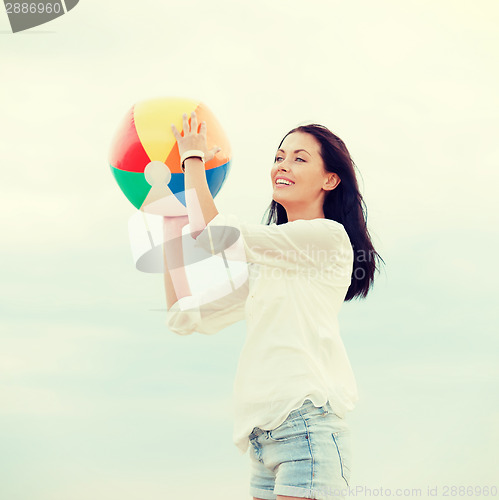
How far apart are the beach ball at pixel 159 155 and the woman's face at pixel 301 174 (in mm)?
280

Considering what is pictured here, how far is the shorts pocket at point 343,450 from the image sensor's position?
7.26 ft

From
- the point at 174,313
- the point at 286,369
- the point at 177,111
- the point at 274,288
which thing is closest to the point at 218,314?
the point at 174,313

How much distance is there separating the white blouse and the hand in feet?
1.44

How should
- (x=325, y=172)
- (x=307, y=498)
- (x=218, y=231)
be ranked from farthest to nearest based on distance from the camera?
(x=325, y=172) → (x=218, y=231) → (x=307, y=498)

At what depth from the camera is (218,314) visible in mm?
2793

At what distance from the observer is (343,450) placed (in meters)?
2.24

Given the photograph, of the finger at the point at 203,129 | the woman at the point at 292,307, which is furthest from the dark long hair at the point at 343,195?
the finger at the point at 203,129

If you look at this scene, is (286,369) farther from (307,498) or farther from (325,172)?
(325,172)

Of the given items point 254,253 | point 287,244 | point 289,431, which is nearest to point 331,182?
point 287,244

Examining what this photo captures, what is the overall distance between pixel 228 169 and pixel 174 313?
706mm

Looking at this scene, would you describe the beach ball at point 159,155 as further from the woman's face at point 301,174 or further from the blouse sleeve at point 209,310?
the blouse sleeve at point 209,310

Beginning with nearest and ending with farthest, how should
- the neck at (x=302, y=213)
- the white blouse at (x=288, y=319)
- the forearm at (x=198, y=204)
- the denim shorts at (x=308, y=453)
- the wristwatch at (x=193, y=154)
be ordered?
1. the denim shorts at (x=308, y=453)
2. the white blouse at (x=288, y=319)
3. the forearm at (x=198, y=204)
4. the wristwatch at (x=193, y=154)
5. the neck at (x=302, y=213)

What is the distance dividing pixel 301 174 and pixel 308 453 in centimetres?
114

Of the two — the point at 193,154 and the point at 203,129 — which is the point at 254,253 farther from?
the point at 203,129
